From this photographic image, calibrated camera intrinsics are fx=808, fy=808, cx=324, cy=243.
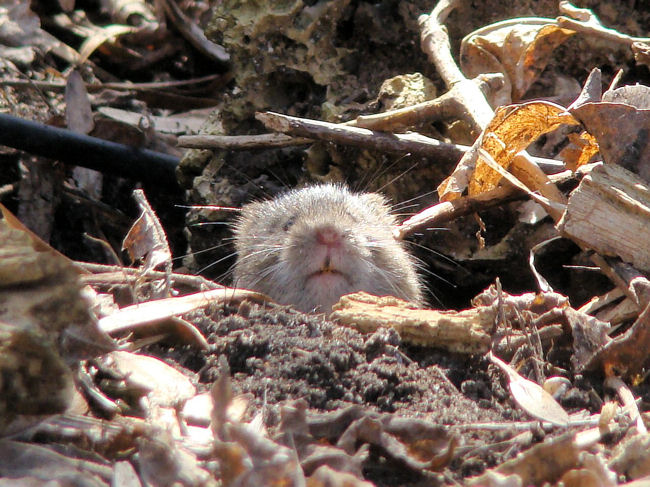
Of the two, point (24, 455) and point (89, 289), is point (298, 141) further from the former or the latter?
point (24, 455)

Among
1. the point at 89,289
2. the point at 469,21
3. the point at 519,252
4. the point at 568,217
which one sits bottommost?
the point at 519,252

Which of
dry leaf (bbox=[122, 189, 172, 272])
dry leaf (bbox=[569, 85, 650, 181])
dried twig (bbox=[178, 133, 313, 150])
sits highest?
dry leaf (bbox=[569, 85, 650, 181])

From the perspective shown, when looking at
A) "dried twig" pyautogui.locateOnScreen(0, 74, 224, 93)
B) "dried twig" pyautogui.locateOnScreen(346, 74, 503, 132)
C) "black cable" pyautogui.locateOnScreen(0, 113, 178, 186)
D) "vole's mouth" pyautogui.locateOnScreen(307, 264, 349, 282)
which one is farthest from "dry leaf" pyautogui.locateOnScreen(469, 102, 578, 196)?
"dried twig" pyautogui.locateOnScreen(0, 74, 224, 93)

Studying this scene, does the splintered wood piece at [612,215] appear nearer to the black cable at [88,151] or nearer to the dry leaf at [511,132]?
the dry leaf at [511,132]

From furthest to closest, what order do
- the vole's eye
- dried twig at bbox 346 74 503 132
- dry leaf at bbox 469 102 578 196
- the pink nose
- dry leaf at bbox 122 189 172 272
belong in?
the vole's eye → dried twig at bbox 346 74 503 132 → the pink nose → dry leaf at bbox 469 102 578 196 → dry leaf at bbox 122 189 172 272

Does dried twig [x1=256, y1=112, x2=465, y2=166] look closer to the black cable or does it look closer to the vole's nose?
the vole's nose

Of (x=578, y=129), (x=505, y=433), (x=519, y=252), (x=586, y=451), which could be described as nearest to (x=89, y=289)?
(x=505, y=433)
